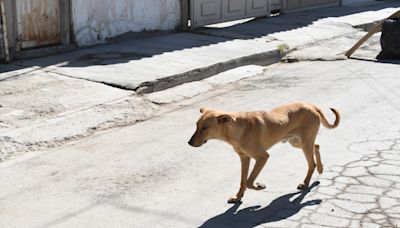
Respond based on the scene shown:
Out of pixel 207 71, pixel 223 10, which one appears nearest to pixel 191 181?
pixel 207 71

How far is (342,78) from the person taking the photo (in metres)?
10.6

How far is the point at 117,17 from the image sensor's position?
12.5m

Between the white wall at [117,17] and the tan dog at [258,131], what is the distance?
22.9 feet

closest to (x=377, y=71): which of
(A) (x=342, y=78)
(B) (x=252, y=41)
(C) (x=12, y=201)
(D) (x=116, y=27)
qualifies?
(A) (x=342, y=78)

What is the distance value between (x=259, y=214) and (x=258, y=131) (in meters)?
0.68

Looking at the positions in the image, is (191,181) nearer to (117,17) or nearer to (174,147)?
(174,147)

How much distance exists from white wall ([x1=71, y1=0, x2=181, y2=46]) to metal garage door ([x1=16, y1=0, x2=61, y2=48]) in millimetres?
370

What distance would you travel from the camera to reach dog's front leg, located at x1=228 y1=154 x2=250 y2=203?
211 inches

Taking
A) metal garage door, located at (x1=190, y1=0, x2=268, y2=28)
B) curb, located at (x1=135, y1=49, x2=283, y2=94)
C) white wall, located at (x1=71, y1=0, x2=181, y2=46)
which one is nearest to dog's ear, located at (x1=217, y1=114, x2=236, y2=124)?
curb, located at (x1=135, y1=49, x2=283, y2=94)

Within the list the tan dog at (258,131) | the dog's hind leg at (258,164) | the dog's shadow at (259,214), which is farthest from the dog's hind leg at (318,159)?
the dog's hind leg at (258,164)

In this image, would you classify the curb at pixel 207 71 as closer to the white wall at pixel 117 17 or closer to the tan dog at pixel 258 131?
the white wall at pixel 117 17

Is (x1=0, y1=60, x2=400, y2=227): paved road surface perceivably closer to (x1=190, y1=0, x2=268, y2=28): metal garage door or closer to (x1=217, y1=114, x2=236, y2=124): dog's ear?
(x1=217, y1=114, x2=236, y2=124): dog's ear

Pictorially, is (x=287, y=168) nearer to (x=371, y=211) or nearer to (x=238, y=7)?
(x=371, y=211)

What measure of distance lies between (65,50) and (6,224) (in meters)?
6.74
